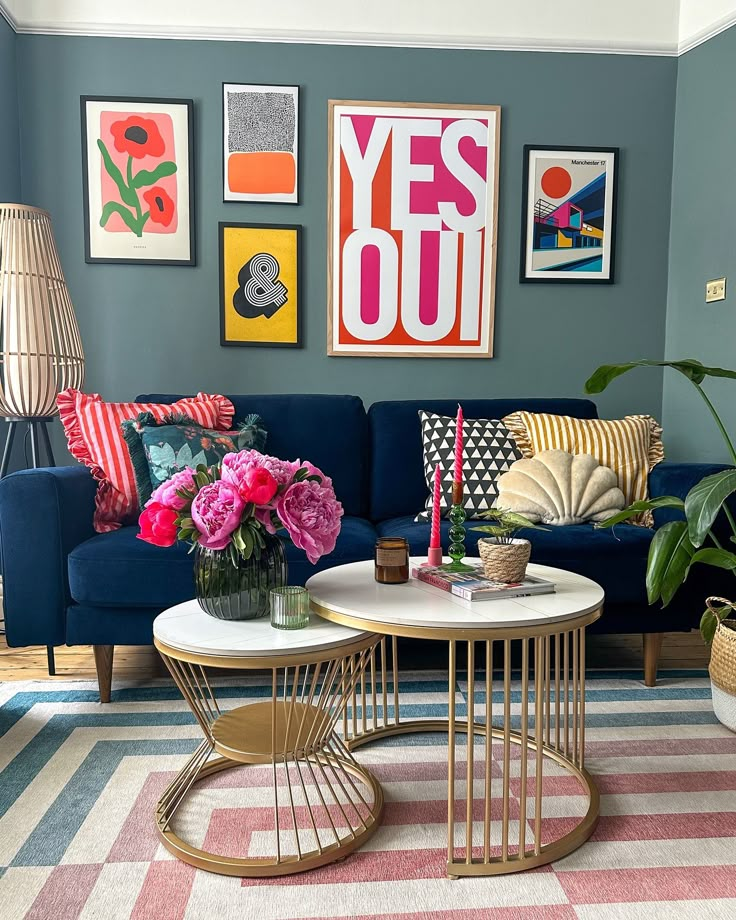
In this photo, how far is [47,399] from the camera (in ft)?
9.39

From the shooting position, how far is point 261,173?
11.0 feet

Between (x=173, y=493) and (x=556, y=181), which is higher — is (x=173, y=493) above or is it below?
below

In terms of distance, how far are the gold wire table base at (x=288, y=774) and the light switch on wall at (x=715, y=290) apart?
7.66 ft

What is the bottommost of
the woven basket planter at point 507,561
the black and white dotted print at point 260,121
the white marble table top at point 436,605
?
the white marble table top at point 436,605

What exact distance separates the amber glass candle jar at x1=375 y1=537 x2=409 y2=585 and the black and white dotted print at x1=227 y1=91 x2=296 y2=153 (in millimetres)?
2249

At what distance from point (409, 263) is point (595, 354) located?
3.14 feet

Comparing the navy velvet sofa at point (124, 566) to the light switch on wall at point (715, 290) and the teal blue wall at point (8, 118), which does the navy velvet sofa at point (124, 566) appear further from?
the teal blue wall at point (8, 118)

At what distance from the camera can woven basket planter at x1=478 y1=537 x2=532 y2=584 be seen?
1.70 meters

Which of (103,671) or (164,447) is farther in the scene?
(164,447)

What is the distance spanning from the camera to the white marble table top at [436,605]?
1466mm

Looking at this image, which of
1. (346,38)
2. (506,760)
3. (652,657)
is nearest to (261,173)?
(346,38)

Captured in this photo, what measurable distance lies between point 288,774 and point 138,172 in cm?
272

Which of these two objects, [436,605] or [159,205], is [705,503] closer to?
[436,605]

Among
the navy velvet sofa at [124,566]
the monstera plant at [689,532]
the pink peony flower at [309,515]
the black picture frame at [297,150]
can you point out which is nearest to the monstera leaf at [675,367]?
the monstera plant at [689,532]
